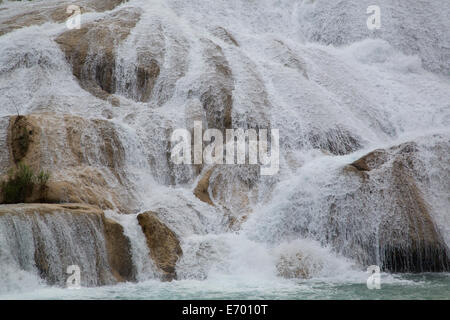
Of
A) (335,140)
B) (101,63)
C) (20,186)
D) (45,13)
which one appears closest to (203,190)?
(20,186)

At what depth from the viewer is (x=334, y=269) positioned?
39.3ft

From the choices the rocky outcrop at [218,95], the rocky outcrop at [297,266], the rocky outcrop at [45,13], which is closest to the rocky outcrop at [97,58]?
the rocky outcrop at [218,95]

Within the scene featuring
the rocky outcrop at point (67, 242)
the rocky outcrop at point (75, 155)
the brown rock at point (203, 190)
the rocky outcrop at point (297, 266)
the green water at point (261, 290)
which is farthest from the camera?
the brown rock at point (203, 190)

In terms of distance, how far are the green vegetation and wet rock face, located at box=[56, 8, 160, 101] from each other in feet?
20.2

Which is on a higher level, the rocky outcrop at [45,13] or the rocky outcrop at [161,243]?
the rocky outcrop at [45,13]

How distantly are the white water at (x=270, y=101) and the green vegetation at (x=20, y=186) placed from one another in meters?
1.66

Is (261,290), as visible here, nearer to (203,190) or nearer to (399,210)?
(399,210)

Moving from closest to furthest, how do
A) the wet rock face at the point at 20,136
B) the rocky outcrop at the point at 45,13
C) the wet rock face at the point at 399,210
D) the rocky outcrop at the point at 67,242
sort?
the rocky outcrop at the point at 67,242, the wet rock face at the point at 399,210, the wet rock face at the point at 20,136, the rocky outcrop at the point at 45,13

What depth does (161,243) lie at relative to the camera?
12094 mm

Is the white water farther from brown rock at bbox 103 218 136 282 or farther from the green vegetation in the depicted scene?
the green vegetation

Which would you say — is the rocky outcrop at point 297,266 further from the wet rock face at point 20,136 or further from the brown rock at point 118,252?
the wet rock face at point 20,136

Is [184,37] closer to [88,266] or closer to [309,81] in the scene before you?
[309,81]

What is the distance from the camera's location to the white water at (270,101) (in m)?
12.7

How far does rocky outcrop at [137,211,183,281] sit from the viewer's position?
38.6 feet
